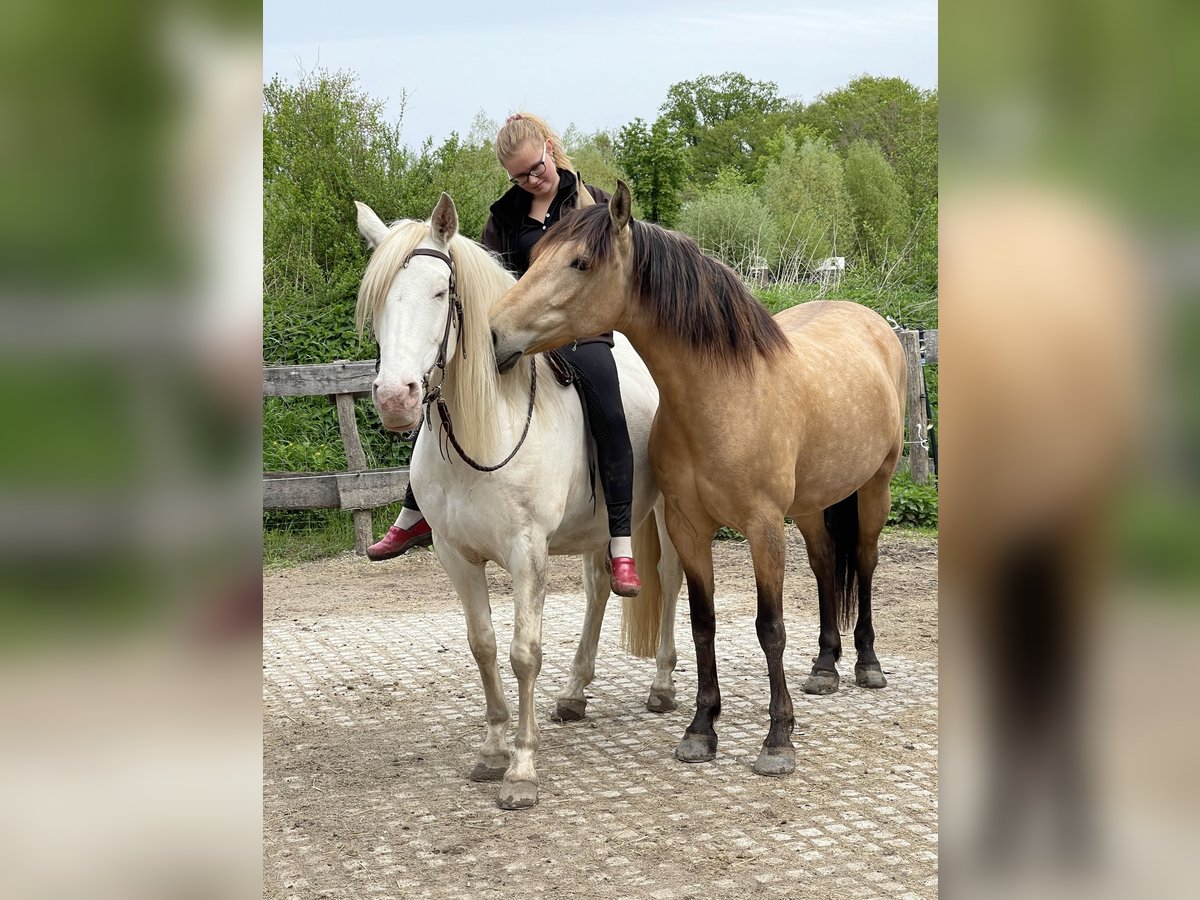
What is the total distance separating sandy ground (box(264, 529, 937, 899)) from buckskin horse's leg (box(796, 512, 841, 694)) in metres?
0.10

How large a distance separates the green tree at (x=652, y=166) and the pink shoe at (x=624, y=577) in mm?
11829

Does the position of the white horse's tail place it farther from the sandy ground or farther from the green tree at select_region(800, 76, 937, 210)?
the green tree at select_region(800, 76, 937, 210)

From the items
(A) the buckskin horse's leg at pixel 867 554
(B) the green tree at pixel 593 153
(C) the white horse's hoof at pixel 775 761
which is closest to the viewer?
(C) the white horse's hoof at pixel 775 761

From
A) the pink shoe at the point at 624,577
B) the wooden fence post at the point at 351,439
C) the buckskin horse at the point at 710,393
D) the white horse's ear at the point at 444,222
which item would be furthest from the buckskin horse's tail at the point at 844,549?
the wooden fence post at the point at 351,439

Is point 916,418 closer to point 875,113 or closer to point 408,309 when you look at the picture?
point 408,309

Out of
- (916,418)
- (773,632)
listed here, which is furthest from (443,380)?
(916,418)

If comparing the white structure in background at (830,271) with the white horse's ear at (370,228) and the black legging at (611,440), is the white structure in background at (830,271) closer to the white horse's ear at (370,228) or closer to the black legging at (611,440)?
the black legging at (611,440)

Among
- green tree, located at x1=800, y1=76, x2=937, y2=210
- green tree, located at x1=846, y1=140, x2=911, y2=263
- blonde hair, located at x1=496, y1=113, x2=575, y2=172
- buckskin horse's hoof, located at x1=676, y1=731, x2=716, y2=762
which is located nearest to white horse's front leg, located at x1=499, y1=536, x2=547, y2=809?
buckskin horse's hoof, located at x1=676, y1=731, x2=716, y2=762

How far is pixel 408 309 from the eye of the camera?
343 centimetres

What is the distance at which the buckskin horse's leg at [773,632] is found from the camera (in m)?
4.23
